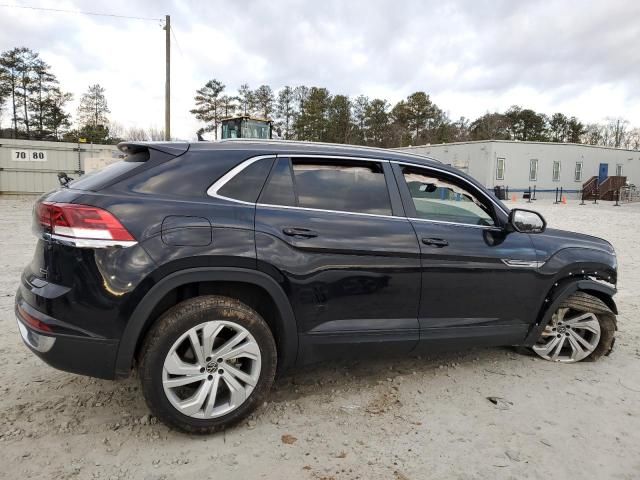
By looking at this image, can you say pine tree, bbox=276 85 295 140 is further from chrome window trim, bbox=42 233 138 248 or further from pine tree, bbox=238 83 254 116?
chrome window trim, bbox=42 233 138 248

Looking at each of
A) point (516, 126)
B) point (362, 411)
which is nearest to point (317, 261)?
point (362, 411)

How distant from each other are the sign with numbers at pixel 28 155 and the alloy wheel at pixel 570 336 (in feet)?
71.9

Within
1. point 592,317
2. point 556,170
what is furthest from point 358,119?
point 592,317

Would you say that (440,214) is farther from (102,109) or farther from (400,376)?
(102,109)

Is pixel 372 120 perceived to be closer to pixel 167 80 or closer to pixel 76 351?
pixel 167 80

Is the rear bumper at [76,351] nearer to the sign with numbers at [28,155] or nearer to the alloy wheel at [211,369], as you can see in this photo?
the alloy wheel at [211,369]

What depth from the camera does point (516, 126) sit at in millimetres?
60000

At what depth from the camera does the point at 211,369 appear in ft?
8.35

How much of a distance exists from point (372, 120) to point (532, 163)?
101ft

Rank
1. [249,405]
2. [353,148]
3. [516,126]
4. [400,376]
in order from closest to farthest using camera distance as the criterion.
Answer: [249,405]
[353,148]
[400,376]
[516,126]

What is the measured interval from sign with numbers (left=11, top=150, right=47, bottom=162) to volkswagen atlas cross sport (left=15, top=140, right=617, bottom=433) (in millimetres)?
20477

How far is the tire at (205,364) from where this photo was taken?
243 centimetres

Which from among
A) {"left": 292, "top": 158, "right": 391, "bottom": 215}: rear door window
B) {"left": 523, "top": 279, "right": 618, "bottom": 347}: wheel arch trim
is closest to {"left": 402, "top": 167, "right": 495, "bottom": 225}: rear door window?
{"left": 292, "top": 158, "right": 391, "bottom": 215}: rear door window

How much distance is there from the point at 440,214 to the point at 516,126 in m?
64.3
